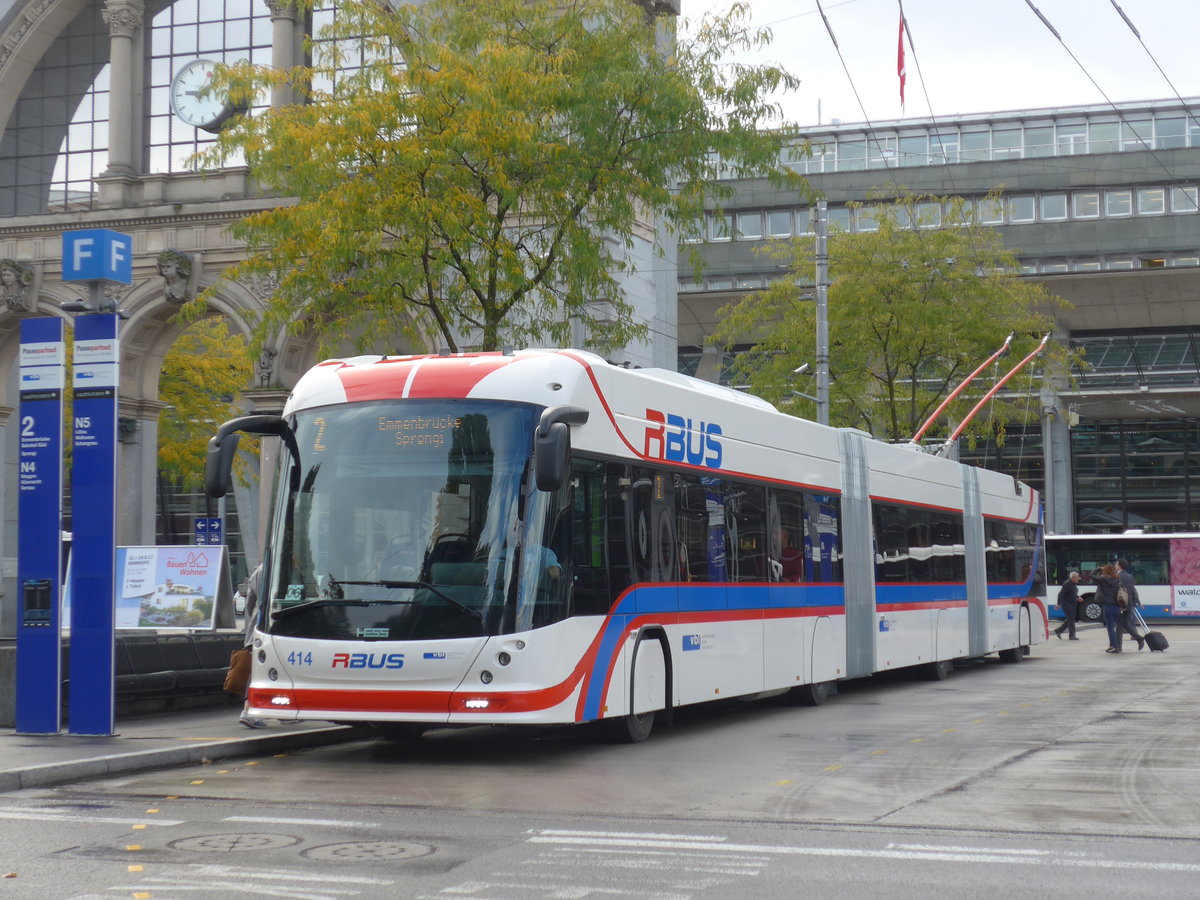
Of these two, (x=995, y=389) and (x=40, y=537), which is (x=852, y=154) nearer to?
(x=995, y=389)

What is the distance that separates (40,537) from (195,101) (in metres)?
18.5

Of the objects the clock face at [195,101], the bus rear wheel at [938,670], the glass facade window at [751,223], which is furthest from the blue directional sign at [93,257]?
the glass facade window at [751,223]

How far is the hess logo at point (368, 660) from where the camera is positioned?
11641mm

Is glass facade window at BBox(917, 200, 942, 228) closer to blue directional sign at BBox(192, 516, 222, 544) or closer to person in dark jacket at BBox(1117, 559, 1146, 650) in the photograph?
person in dark jacket at BBox(1117, 559, 1146, 650)

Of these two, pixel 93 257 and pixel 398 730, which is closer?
pixel 93 257

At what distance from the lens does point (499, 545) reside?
38.3 ft

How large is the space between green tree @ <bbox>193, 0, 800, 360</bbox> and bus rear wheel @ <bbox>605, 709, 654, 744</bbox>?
625cm

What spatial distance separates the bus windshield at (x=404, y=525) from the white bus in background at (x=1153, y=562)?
1492 inches

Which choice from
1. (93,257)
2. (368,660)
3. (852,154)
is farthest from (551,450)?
(852,154)

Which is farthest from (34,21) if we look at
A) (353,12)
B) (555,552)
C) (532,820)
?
(532,820)

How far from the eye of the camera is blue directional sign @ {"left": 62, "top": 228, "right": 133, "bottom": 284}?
13.0m

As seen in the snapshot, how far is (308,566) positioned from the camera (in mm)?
12039

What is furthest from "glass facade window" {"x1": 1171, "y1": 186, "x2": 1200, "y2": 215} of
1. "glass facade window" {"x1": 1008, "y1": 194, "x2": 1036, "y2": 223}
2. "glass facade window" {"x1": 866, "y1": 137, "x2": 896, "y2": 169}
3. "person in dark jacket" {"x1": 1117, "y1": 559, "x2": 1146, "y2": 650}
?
"person in dark jacket" {"x1": 1117, "y1": 559, "x2": 1146, "y2": 650}

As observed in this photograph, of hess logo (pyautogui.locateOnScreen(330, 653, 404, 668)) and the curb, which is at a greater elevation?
hess logo (pyautogui.locateOnScreen(330, 653, 404, 668))
